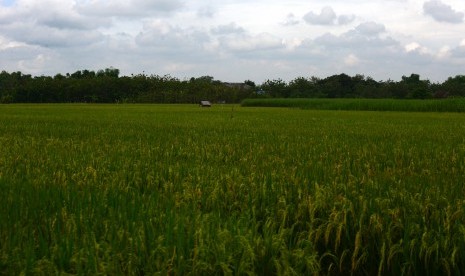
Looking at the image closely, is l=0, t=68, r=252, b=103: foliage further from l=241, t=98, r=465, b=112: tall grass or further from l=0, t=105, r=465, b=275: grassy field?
l=0, t=105, r=465, b=275: grassy field

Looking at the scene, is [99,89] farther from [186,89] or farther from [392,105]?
[392,105]

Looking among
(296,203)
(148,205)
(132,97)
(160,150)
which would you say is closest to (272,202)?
(296,203)

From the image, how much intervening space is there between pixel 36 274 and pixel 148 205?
4.36ft

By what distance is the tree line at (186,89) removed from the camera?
83.0 m

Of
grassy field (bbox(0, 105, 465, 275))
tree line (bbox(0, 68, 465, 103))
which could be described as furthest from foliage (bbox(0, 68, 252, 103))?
grassy field (bbox(0, 105, 465, 275))

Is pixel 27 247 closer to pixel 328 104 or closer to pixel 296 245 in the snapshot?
pixel 296 245

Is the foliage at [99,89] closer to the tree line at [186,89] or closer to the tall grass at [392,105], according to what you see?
the tree line at [186,89]

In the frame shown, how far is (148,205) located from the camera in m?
3.59

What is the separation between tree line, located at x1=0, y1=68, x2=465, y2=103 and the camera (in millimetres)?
83000

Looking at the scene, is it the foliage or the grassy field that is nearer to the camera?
the grassy field

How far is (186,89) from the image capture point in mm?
85875

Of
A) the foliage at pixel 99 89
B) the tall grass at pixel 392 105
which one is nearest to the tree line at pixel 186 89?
the foliage at pixel 99 89

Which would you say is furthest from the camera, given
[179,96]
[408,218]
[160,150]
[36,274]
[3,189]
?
[179,96]

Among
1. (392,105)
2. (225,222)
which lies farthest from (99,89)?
(225,222)
